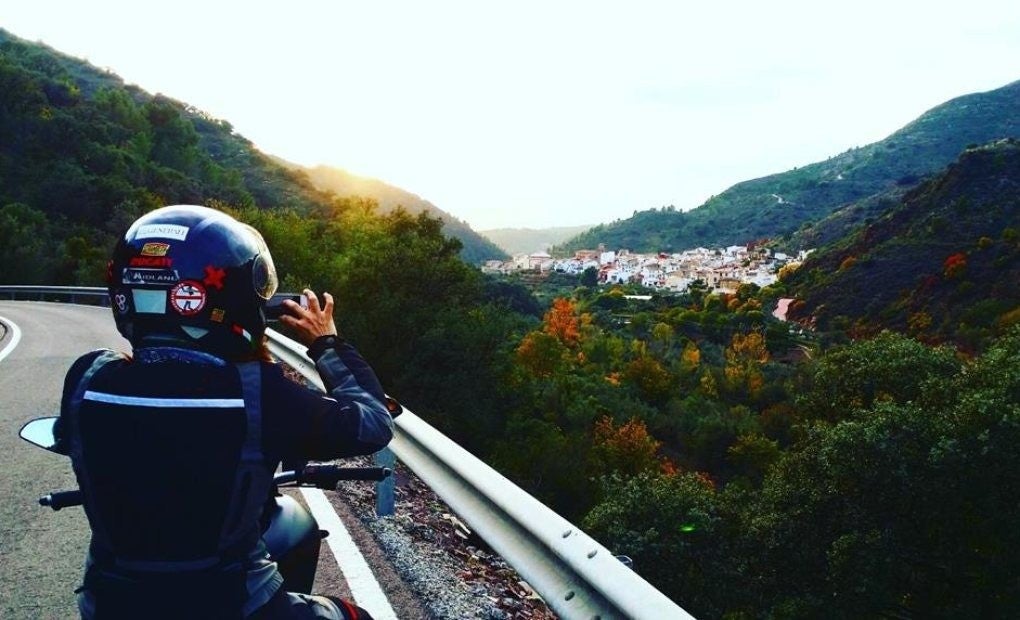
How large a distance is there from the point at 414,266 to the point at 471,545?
92.3 feet

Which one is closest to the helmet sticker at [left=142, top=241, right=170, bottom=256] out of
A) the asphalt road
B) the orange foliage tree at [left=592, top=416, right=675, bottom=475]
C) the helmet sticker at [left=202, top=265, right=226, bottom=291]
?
the helmet sticker at [left=202, top=265, right=226, bottom=291]

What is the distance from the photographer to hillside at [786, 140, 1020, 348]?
71.4 meters

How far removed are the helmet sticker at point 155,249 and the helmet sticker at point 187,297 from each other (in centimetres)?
9

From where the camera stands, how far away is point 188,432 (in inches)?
64.4

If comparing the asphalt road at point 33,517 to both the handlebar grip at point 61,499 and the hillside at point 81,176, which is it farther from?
the hillside at point 81,176

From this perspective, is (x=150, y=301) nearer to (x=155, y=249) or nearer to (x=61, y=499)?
(x=155, y=249)

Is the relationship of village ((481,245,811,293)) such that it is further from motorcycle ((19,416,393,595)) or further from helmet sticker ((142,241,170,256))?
helmet sticker ((142,241,170,256))

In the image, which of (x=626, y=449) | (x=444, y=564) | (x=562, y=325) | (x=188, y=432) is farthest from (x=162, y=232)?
(x=562, y=325)

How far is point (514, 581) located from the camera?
4.04m

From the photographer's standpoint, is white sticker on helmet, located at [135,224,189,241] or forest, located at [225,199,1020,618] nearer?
white sticker on helmet, located at [135,224,189,241]

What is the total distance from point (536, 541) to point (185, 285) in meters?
1.75

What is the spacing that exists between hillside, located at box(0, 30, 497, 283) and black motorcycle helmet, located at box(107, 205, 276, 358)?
40.5 m

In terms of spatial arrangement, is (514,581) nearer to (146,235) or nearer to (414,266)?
(146,235)

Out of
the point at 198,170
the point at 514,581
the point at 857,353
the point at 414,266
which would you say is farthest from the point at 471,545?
the point at 198,170
